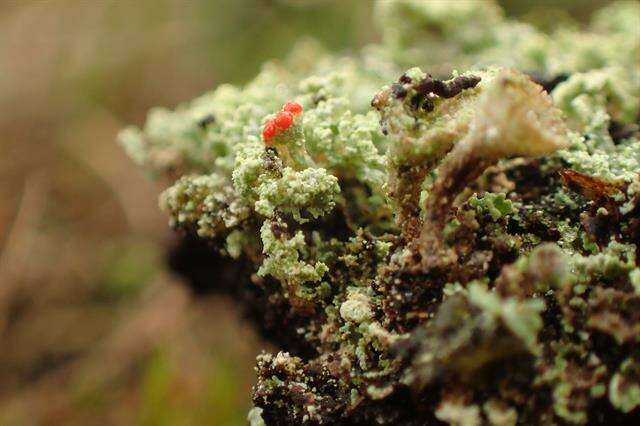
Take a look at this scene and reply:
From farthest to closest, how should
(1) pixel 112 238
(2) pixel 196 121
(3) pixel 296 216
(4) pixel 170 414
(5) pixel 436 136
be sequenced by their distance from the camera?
(1) pixel 112 238
(4) pixel 170 414
(2) pixel 196 121
(3) pixel 296 216
(5) pixel 436 136

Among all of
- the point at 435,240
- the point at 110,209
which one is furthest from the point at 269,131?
the point at 110,209

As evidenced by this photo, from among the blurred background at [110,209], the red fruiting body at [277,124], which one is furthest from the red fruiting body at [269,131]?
the blurred background at [110,209]

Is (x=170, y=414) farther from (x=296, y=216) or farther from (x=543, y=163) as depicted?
(x=543, y=163)

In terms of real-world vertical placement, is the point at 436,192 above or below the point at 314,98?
below

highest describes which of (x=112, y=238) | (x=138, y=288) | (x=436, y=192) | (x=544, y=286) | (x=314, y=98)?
(x=112, y=238)

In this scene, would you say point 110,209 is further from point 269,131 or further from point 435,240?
point 435,240

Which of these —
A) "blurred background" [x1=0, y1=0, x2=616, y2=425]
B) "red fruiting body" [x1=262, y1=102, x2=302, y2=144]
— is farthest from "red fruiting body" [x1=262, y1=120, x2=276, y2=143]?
"blurred background" [x1=0, y1=0, x2=616, y2=425]

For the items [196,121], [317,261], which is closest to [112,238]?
[196,121]
